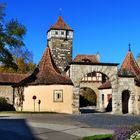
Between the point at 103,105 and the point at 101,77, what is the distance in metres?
11.0

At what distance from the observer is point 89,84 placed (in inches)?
2539

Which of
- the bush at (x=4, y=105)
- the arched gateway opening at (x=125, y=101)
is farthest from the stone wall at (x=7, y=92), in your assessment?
the arched gateway opening at (x=125, y=101)

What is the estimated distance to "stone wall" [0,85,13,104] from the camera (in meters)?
46.3

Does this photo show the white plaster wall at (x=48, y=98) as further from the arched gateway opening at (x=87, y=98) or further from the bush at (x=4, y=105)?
the arched gateway opening at (x=87, y=98)

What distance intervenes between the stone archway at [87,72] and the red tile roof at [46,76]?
951 mm

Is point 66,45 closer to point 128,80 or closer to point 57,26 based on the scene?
point 57,26

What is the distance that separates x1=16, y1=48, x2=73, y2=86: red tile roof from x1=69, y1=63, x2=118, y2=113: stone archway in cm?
95

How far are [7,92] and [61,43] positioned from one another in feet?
86.7

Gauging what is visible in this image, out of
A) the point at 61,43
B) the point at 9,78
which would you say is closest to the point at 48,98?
the point at 9,78

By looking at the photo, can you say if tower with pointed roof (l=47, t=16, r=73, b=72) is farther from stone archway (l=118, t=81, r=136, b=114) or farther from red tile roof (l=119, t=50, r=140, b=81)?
stone archway (l=118, t=81, r=136, b=114)

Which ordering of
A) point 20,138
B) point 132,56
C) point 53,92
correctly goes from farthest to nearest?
Result: 1. point 132,56
2. point 53,92
3. point 20,138

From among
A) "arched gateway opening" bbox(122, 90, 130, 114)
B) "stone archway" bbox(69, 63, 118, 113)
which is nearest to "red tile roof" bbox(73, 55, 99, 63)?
"arched gateway opening" bbox(122, 90, 130, 114)

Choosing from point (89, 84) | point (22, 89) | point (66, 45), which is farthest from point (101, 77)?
point (22, 89)

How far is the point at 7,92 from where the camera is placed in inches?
1831
